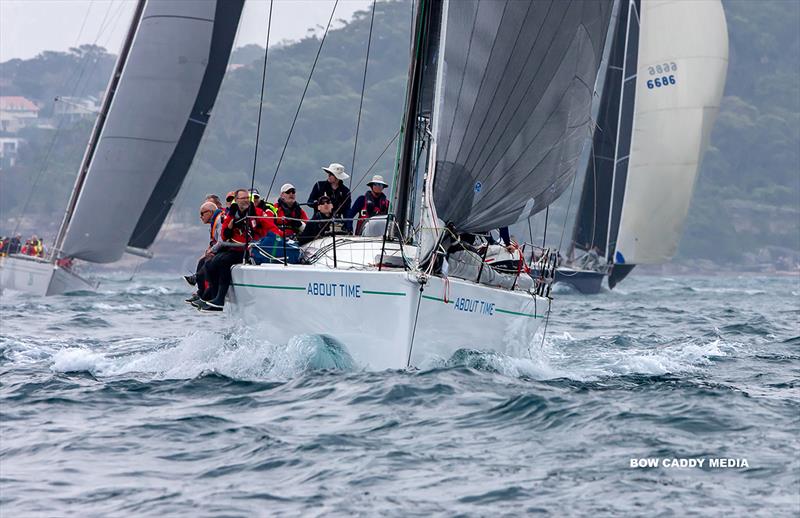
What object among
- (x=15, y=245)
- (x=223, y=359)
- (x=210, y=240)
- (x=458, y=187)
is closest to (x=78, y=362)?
(x=223, y=359)

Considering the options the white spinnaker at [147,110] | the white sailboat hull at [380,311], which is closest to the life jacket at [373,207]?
the white sailboat hull at [380,311]

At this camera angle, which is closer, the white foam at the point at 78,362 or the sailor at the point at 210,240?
the white foam at the point at 78,362

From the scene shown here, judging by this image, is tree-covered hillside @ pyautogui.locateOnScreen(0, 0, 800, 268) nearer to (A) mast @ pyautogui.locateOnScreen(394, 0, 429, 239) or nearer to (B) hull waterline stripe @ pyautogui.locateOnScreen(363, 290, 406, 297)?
(A) mast @ pyautogui.locateOnScreen(394, 0, 429, 239)

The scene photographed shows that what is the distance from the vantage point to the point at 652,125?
2919 cm

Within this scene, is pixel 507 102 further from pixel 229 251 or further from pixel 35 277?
pixel 35 277

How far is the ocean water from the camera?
17.6 feet

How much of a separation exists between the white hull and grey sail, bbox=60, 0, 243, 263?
1110mm

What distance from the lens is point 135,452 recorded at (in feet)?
20.4

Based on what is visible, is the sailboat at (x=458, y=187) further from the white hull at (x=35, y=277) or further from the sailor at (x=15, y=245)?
the sailor at (x=15, y=245)

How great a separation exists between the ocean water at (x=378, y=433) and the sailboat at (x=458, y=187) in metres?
0.24

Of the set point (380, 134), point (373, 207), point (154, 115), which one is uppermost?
point (380, 134)

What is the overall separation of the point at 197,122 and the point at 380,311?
15765 millimetres

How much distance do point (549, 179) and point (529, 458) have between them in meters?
3.84

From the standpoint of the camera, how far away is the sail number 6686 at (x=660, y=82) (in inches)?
1133
